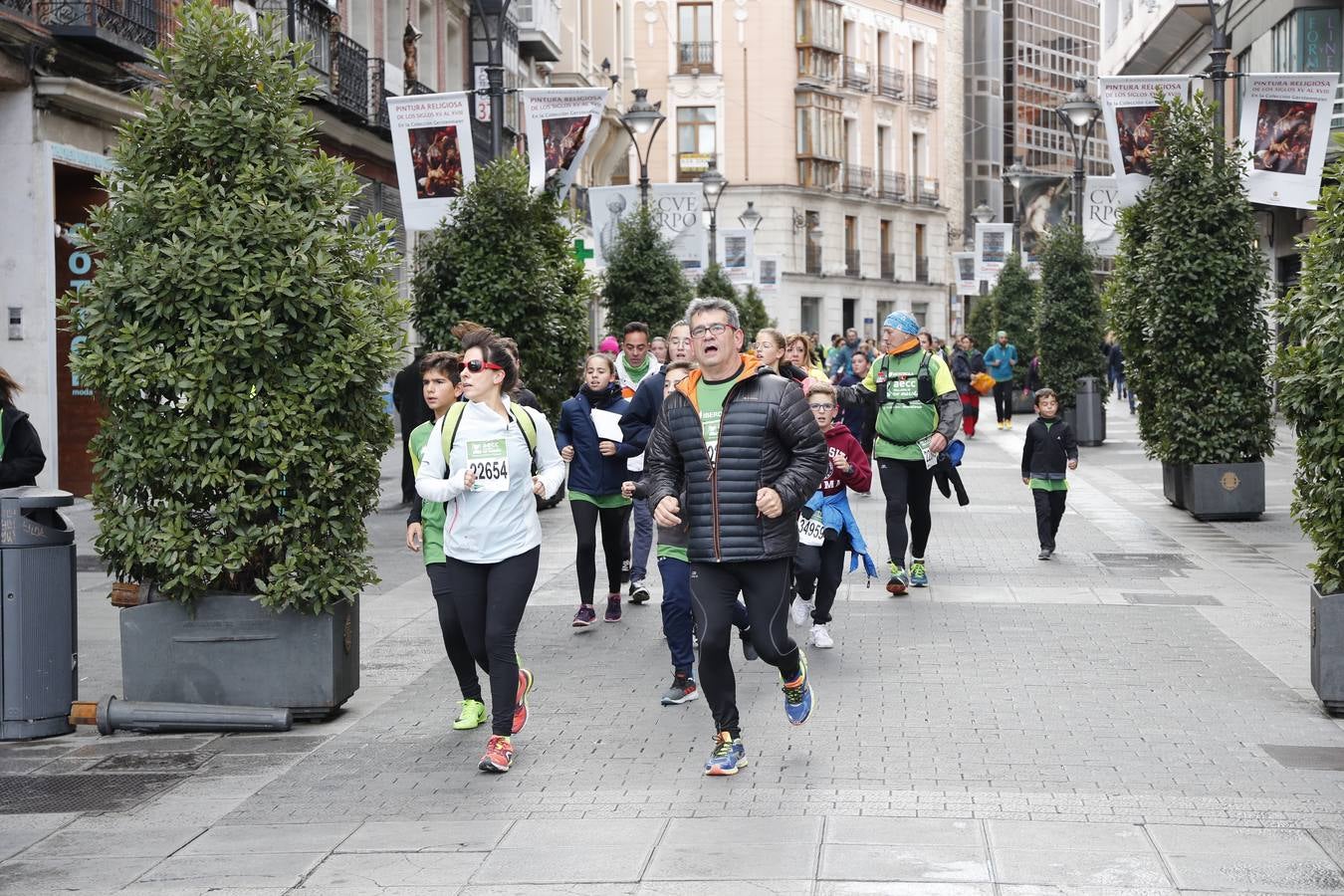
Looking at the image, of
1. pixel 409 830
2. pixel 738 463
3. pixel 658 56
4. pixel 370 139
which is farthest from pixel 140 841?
pixel 658 56

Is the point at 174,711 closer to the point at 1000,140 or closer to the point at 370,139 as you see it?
the point at 370,139

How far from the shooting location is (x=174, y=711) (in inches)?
321

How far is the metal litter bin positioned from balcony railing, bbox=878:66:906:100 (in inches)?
2710

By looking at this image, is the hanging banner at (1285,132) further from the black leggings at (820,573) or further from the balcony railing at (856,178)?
the balcony railing at (856,178)

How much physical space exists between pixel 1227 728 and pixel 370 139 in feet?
71.9

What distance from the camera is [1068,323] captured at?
32.0m

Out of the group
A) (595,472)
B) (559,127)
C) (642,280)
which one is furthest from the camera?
(642,280)

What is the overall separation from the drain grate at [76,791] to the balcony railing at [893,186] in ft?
226

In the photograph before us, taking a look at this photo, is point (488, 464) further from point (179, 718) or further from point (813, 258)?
point (813, 258)

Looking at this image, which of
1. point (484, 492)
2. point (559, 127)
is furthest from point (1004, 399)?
point (484, 492)

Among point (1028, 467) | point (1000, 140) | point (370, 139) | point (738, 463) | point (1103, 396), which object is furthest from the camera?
point (1000, 140)

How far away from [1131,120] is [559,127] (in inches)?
245

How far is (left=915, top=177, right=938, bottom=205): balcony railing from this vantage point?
254ft

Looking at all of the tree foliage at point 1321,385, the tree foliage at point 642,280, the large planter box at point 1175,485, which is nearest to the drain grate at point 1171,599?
the tree foliage at point 1321,385
